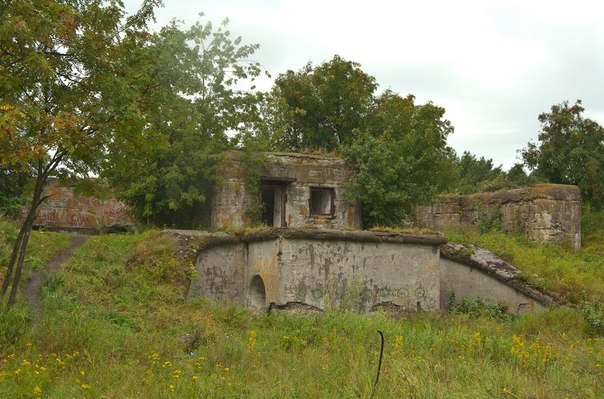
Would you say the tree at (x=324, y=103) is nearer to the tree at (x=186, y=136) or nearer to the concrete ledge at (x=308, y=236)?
the tree at (x=186, y=136)

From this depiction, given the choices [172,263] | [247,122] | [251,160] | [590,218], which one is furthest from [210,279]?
[590,218]

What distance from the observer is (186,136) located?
18.4 metres

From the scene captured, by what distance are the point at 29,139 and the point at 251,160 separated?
9.89 meters

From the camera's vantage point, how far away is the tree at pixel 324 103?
25.6 m

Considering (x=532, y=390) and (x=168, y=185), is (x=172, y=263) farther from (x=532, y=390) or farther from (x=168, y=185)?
(x=532, y=390)

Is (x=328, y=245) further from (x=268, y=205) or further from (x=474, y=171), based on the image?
(x=474, y=171)

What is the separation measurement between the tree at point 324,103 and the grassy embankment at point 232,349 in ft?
39.7

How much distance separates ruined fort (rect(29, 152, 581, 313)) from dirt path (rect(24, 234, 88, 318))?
241 cm

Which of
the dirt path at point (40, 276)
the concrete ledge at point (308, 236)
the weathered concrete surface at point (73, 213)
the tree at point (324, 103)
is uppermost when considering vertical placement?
the tree at point (324, 103)

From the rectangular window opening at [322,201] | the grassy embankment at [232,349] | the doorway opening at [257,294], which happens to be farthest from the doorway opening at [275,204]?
the grassy embankment at [232,349]

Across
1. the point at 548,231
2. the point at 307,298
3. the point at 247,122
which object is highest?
the point at 247,122

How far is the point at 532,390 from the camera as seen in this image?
20.9 ft

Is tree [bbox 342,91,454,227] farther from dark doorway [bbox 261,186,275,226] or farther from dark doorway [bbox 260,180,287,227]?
dark doorway [bbox 261,186,275,226]

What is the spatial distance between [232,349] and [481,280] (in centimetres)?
927
